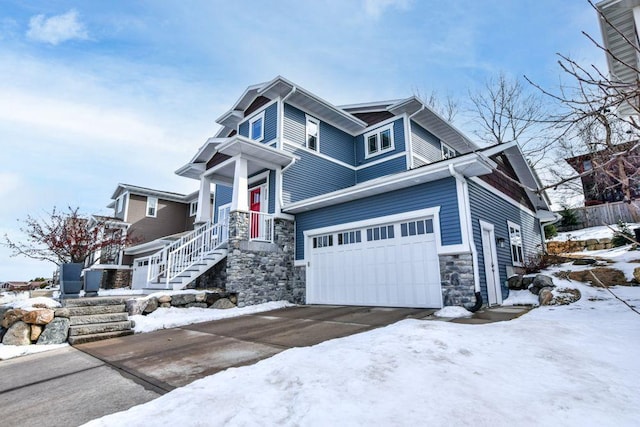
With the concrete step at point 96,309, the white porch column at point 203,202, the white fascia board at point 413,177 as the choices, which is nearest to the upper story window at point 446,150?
the white fascia board at point 413,177

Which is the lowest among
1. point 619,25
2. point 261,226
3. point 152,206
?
point 261,226

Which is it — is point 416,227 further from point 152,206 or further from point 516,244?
point 152,206

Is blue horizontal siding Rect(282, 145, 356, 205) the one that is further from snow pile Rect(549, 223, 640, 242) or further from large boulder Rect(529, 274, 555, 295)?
snow pile Rect(549, 223, 640, 242)

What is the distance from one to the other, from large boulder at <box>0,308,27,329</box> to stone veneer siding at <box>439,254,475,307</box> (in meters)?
8.23

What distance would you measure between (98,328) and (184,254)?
4222 millimetres

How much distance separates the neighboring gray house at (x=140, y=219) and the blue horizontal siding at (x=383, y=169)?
37.8 feet

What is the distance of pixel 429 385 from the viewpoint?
8.88 ft

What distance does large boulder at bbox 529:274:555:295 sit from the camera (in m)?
7.72

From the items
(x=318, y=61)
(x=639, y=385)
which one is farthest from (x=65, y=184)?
(x=639, y=385)

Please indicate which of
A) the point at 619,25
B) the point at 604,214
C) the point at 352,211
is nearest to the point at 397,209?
the point at 352,211

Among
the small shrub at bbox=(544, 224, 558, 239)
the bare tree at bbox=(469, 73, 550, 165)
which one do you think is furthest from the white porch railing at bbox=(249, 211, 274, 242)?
the bare tree at bbox=(469, 73, 550, 165)

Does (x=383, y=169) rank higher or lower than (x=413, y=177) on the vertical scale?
higher

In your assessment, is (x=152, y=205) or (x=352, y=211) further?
(x=152, y=205)

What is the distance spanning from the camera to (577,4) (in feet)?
8.60
